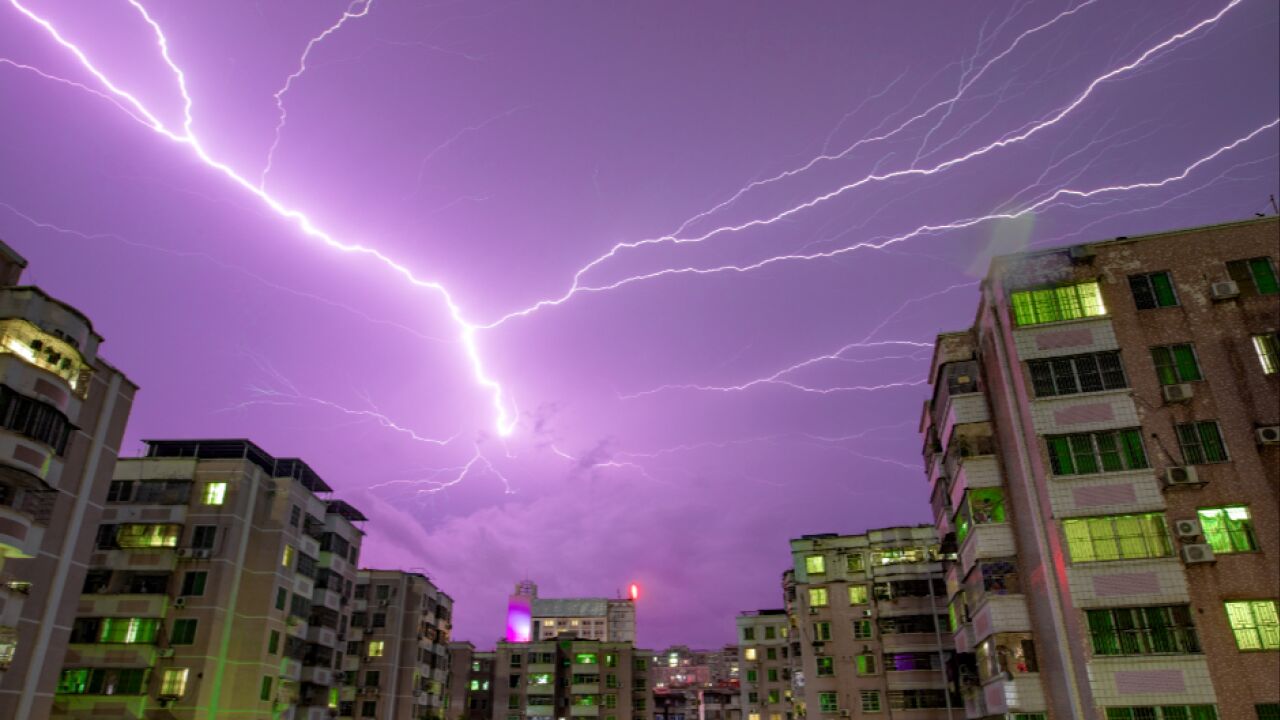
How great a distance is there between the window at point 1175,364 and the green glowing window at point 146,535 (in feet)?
165

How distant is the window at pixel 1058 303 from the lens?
29297 mm

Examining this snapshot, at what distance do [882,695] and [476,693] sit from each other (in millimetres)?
64050

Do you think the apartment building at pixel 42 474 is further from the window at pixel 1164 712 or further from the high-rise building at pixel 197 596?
the window at pixel 1164 712

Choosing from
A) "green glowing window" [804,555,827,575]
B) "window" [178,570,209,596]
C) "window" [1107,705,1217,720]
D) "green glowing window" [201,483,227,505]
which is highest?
"green glowing window" [201,483,227,505]

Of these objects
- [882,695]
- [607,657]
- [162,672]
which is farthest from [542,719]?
[162,672]

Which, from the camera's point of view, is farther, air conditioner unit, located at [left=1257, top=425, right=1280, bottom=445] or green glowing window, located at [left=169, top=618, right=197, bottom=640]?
green glowing window, located at [left=169, top=618, right=197, bottom=640]

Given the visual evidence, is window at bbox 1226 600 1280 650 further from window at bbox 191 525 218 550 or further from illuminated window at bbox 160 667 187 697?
window at bbox 191 525 218 550

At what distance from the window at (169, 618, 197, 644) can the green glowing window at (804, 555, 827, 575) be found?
42363 millimetres

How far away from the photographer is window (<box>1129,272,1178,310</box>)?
28453 mm

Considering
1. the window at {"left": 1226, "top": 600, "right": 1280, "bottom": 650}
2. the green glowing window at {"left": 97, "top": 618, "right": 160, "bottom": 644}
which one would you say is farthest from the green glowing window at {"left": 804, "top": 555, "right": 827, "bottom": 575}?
the green glowing window at {"left": 97, "top": 618, "right": 160, "bottom": 644}

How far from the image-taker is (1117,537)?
87.1 feet

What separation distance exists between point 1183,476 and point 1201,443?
1548mm

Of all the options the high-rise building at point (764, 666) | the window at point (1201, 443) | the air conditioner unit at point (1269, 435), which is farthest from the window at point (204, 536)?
the high-rise building at point (764, 666)

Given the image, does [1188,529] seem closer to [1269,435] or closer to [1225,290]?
[1269,435]
